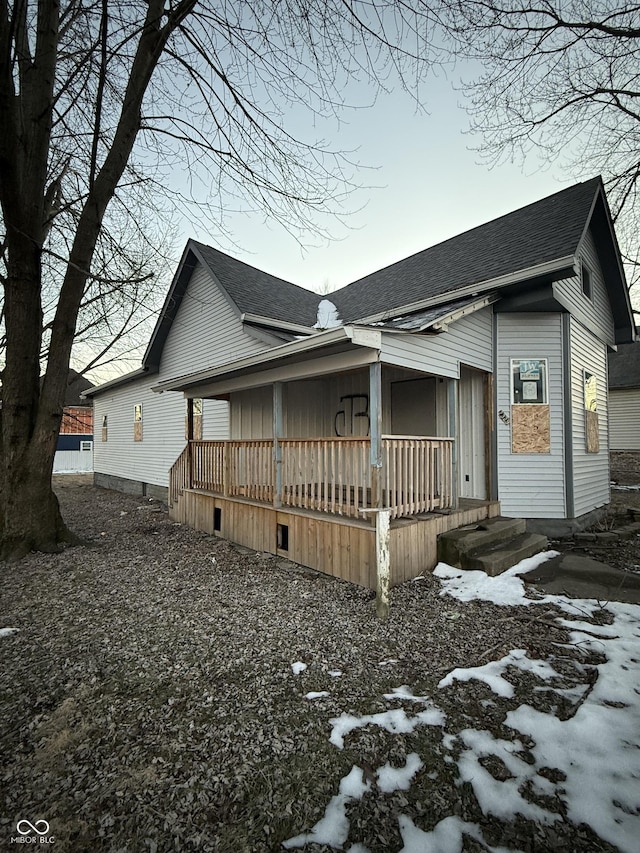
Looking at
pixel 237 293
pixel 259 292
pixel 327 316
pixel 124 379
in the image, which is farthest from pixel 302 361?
pixel 124 379

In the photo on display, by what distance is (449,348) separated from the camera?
605 cm

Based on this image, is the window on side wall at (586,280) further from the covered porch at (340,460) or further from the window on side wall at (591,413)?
the covered porch at (340,460)

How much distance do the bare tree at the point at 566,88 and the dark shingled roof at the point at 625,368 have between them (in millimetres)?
9731

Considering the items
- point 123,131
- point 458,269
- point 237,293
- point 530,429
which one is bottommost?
point 530,429

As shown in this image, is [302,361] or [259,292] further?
[259,292]

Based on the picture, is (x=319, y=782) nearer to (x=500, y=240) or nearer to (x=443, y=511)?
(x=443, y=511)

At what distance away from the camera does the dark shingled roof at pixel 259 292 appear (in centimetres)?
916

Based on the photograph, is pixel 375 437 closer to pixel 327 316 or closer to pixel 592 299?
pixel 327 316

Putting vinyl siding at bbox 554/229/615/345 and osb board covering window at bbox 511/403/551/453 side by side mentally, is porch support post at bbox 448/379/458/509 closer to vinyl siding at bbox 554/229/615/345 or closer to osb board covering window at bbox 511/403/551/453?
osb board covering window at bbox 511/403/551/453

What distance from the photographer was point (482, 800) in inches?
74.3

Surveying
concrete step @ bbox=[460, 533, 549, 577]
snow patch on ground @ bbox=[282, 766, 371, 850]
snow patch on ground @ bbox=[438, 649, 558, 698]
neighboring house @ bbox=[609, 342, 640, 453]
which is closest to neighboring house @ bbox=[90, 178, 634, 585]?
concrete step @ bbox=[460, 533, 549, 577]

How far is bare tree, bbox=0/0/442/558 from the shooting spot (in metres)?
5.25

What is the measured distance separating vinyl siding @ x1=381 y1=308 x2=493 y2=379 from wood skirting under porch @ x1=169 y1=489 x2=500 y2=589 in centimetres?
202

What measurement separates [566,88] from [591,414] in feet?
24.6
